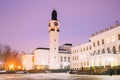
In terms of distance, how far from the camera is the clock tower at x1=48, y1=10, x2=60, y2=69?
3608 inches

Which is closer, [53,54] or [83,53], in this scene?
[83,53]

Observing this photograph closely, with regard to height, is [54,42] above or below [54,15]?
below

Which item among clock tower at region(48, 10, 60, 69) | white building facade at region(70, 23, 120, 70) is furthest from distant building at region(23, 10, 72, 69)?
white building facade at region(70, 23, 120, 70)

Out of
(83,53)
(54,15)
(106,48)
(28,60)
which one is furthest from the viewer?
(28,60)

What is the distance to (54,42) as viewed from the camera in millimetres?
94250

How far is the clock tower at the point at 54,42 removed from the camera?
91.7m

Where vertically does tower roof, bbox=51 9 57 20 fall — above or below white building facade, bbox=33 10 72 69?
above

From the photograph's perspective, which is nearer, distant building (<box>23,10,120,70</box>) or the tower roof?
distant building (<box>23,10,120,70</box>)

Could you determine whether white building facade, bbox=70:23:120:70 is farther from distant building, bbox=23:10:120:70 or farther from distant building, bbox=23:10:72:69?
distant building, bbox=23:10:72:69

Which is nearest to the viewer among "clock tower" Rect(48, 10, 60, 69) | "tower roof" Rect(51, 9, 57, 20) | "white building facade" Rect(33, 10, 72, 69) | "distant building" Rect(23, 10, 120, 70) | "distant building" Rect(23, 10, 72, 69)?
"distant building" Rect(23, 10, 120, 70)

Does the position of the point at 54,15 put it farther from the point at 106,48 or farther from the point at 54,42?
the point at 106,48

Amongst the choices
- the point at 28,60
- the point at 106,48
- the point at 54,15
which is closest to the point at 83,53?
the point at 54,15

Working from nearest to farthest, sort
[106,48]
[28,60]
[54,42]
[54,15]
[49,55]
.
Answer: [106,48]
[54,42]
[54,15]
[49,55]
[28,60]

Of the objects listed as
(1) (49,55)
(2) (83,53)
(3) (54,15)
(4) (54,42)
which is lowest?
(2) (83,53)
